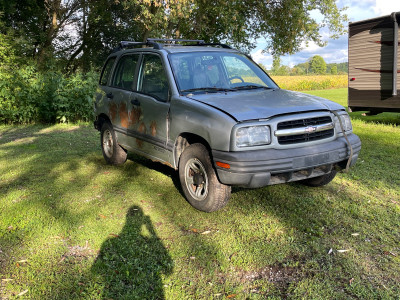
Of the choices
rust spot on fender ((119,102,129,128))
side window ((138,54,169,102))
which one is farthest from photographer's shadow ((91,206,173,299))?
rust spot on fender ((119,102,129,128))

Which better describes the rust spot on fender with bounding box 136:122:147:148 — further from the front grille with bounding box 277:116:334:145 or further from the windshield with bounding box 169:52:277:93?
the front grille with bounding box 277:116:334:145

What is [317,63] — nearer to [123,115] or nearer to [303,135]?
[123,115]

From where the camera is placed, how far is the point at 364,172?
20.0ft

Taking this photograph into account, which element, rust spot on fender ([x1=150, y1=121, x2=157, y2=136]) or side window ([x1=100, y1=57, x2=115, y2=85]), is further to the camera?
side window ([x1=100, y1=57, x2=115, y2=85])

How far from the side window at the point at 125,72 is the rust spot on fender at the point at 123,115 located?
294 mm

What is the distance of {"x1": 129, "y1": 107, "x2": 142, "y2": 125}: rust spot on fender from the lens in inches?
219

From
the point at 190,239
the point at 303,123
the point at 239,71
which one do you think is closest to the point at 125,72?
the point at 239,71

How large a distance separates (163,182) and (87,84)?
8.70 metres

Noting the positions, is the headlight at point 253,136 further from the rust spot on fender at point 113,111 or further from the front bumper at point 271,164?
the rust spot on fender at point 113,111

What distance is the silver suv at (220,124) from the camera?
3967 mm

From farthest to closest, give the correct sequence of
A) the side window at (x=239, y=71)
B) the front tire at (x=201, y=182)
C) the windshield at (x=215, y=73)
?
the side window at (x=239, y=71), the windshield at (x=215, y=73), the front tire at (x=201, y=182)

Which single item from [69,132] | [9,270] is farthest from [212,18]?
[9,270]

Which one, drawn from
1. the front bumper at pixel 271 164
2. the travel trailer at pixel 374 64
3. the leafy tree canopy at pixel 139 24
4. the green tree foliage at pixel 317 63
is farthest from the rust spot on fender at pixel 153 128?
the green tree foliage at pixel 317 63

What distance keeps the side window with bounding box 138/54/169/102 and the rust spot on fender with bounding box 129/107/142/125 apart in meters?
0.28
